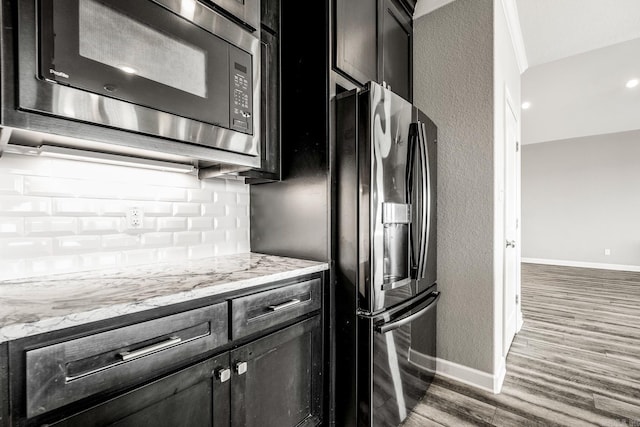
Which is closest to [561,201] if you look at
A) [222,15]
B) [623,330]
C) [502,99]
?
[623,330]

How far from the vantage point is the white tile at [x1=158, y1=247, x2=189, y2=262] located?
1569 mm

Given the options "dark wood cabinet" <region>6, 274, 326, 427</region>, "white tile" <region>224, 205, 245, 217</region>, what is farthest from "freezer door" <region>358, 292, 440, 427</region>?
"white tile" <region>224, 205, 245, 217</region>

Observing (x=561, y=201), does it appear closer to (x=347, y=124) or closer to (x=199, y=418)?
(x=347, y=124)

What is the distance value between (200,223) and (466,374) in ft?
6.58

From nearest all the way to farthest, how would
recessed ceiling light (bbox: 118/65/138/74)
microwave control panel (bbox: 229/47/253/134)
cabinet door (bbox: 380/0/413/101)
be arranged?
recessed ceiling light (bbox: 118/65/138/74), microwave control panel (bbox: 229/47/253/134), cabinet door (bbox: 380/0/413/101)

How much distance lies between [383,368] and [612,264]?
310 inches

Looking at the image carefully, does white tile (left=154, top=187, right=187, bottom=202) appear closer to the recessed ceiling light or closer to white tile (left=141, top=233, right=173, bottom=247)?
white tile (left=141, top=233, right=173, bottom=247)

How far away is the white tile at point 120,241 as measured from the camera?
1389 mm

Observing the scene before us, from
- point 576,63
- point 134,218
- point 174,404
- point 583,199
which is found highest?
point 576,63

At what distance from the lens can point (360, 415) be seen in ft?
4.83

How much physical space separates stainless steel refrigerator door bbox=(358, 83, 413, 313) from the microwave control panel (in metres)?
0.54

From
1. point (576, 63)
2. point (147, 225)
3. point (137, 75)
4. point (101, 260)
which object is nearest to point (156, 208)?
point (147, 225)

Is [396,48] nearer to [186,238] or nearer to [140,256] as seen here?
[186,238]

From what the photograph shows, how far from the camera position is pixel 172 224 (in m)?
1.62
